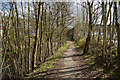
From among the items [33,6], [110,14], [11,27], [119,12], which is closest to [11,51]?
[11,27]

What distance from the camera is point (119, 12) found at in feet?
15.5

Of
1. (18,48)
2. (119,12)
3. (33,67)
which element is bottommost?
(33,67)

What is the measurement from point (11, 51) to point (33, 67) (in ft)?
5.79

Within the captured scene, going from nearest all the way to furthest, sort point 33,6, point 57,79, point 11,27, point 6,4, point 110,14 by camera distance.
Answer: point 57,79 < point 6,4 < point 11,27 < point 110,14 < point 33,6

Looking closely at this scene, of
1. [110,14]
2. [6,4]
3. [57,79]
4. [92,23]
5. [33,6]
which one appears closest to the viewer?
[57,79]

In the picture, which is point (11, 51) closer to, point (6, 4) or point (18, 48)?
point (18, 48)

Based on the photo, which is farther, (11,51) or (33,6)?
(33,6)

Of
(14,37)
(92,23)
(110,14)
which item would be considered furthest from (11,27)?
(92,23)

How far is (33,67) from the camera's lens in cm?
659

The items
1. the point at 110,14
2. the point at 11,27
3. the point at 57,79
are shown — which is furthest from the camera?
the point at 110,14

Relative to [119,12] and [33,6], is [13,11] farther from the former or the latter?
[119,12]

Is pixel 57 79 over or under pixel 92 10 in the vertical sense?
under

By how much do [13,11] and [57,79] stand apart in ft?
14.2

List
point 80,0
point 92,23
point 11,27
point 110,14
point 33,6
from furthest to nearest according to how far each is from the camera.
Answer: point 80,0, point 92,23, point 33,6, point 110,14, point 11,27
